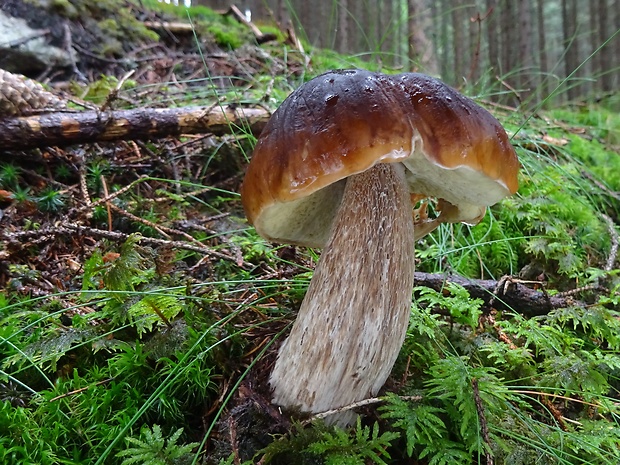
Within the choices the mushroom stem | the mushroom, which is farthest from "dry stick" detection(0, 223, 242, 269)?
the mushroom stem

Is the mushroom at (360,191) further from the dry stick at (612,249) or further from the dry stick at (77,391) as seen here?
Answer: the dry stick at (612,249)

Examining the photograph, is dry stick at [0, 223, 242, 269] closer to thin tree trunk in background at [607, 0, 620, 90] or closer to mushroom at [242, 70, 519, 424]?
mushroom at [242, 70, 519, 424]

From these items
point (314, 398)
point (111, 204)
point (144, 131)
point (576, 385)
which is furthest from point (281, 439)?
point (144, 131)

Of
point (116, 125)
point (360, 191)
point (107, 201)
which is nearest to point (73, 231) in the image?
point (107, 201)

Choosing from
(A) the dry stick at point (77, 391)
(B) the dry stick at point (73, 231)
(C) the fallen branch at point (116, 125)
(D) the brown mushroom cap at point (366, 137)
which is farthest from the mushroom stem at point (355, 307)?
(C) the fallen branch at point (116, 125)

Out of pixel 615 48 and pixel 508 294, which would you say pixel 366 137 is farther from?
pixel 615 48
